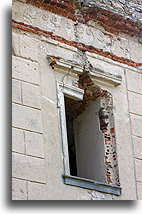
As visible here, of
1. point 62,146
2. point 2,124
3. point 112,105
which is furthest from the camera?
point 112,105

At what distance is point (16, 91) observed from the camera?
33.9ft

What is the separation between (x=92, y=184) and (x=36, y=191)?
93 cm

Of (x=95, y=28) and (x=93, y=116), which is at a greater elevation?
(x=95, y=28)

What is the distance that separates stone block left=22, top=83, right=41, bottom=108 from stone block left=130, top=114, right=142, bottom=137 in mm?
1521

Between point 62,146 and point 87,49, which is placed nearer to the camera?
point 62,146

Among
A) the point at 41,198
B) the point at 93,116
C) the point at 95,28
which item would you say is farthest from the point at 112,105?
the point at 41,198

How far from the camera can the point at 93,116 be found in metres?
11.4

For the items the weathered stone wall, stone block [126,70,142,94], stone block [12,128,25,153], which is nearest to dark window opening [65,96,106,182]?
the weathered stone wall

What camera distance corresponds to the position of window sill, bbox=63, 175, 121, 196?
10.3m

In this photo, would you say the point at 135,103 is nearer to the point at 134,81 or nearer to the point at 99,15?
the point at 134,81

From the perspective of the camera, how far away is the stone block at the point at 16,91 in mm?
10258

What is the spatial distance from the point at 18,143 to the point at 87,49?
211 cm

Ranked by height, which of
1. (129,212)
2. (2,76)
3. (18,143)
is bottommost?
(129,212)

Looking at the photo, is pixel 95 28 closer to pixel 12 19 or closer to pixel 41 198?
pixel 12 19
